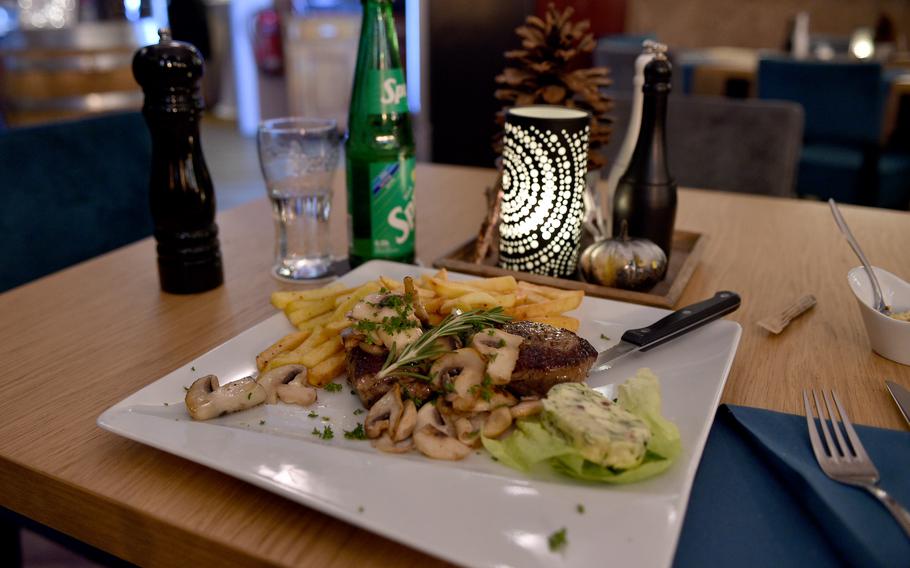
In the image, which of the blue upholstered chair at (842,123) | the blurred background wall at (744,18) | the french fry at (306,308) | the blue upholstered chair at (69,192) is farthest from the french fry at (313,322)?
the blurred background wall at (744,18)

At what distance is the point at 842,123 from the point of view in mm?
3668

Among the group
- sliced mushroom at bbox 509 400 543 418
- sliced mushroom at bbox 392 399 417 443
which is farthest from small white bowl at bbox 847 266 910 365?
sliced mushroom at bbox 392 399 417 443

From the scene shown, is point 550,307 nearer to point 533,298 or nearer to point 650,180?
point 533,298

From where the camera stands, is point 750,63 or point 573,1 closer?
point 750,63

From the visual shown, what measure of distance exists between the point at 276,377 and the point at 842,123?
12.3 ft

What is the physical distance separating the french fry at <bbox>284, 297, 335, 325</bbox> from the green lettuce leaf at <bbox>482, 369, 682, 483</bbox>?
37 centimetres

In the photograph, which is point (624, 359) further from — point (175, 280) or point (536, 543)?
point (175, 280)

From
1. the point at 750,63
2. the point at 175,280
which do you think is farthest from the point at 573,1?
the point at 175,280

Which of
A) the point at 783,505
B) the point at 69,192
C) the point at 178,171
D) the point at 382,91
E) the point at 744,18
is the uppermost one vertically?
the point at 744,18

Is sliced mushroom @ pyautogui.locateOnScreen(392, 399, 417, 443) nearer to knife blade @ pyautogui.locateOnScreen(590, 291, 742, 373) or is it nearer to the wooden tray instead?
knife blade @ pyautogui.locateOnScreen(590, 291, 742, 373)

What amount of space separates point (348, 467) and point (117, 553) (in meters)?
0.23

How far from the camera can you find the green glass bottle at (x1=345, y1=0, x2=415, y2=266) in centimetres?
113

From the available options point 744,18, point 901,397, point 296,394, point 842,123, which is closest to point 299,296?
point 296,394

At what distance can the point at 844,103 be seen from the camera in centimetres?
360
